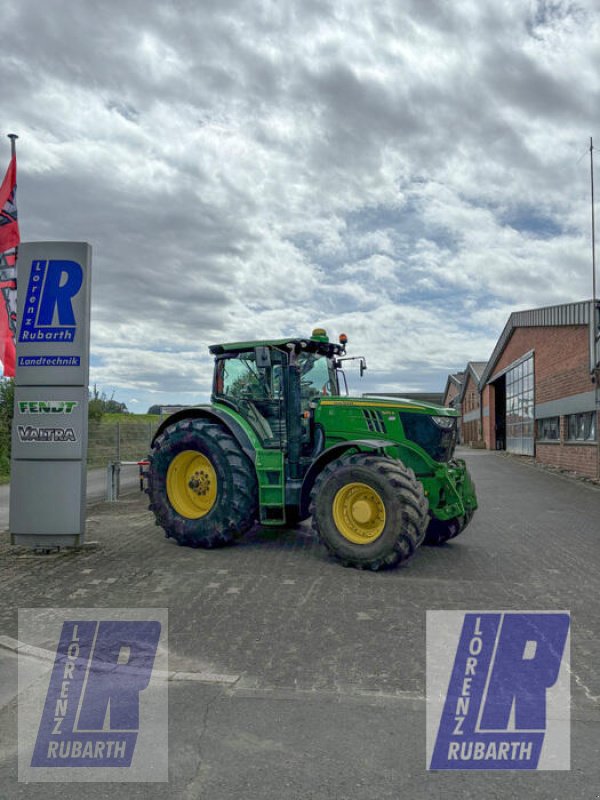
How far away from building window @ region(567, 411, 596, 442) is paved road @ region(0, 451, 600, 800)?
10.8 m

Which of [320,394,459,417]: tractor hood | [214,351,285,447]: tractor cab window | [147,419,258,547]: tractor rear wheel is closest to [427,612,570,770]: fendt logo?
[320,394,459,417]: tractor hood

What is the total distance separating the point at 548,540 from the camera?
9.23 metres

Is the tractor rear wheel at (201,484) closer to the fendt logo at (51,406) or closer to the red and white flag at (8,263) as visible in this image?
the fendt logo at (51,406)

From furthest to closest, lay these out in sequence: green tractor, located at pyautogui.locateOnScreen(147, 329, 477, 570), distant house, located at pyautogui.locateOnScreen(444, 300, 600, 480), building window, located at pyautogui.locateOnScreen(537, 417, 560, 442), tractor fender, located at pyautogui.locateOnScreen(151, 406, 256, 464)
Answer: building window, located at pyautogui.locateOnScreen(537, 417, 560, 442)
distant house, located at pyautogui.locateOnScreen(444, 300, 600, 480)
tractor fender, located at pyautogui.locateOnScreen(151, 406, 256, 464)
green tractor, located at pyautogui.locateOnScreen(147, 329, 477, 570)

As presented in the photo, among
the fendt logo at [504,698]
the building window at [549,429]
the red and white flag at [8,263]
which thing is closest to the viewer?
the fendt logo at [504,698]

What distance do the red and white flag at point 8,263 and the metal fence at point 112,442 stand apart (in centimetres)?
587

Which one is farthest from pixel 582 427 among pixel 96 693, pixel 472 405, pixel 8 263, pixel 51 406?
pixel 472 405

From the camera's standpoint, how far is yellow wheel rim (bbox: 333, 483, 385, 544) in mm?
7113

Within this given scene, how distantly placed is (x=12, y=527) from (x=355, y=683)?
5.52 meters

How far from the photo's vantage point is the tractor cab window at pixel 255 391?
8.46m

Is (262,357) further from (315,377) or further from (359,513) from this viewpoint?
(359,513)

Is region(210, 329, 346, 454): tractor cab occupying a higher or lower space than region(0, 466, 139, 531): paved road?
higher

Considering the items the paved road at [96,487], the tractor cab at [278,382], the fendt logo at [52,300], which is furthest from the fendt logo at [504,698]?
the paved road at [96,487]

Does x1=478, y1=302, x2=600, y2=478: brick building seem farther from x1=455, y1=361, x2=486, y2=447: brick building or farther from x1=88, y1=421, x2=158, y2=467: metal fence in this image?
x1=88, y1=421, x2=158, y2=467: metal fence
